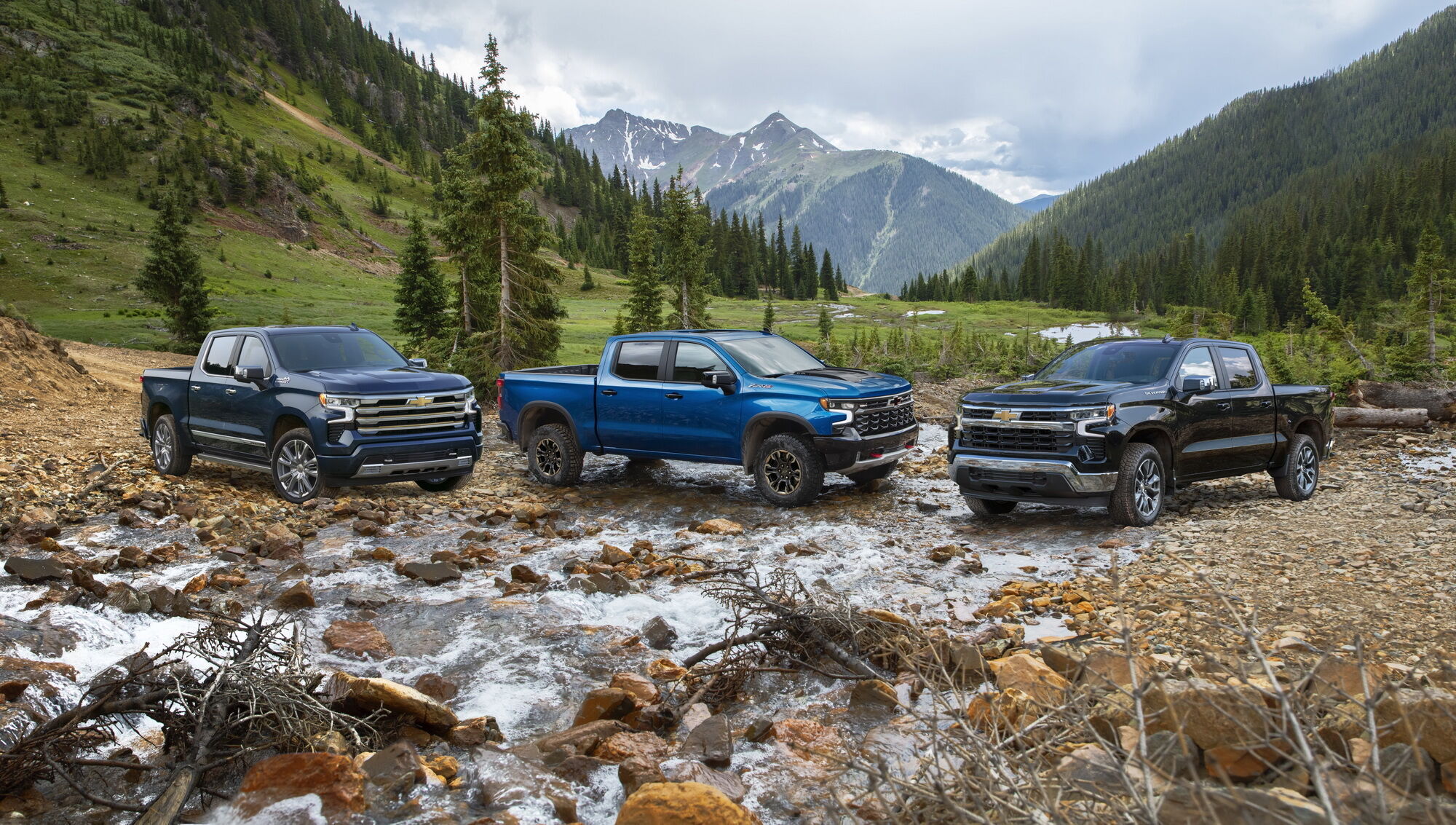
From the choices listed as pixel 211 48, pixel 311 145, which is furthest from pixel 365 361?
pixel 211 48

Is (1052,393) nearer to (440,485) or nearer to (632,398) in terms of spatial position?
(632,398)

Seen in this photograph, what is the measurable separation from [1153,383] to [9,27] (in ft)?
450

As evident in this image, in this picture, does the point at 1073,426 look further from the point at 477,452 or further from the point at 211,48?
the point at 211,48

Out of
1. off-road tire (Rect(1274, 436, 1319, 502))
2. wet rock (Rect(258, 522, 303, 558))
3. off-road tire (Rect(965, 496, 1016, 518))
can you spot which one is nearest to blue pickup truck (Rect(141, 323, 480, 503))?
wet rock (Rect(258, 522, 303, 558))

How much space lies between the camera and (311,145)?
130 meters

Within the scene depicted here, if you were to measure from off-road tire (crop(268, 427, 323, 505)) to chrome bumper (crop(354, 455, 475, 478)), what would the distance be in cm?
62

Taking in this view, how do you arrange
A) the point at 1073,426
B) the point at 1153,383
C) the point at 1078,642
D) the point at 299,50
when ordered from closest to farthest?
the point at 1078,642 → the point at 1073,426 → the point at 1153,383 → the point at 299,50

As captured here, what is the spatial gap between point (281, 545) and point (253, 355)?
3880mm

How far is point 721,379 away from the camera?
10656 mm

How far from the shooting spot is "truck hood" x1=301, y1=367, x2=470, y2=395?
396 inches

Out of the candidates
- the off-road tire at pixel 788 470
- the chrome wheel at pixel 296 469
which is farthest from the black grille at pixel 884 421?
the chrome wheel at pixel 296 469

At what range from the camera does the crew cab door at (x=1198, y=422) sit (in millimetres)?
9273

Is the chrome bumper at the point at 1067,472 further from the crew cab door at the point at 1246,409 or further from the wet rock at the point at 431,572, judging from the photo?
the wet rock at the point at 431,572

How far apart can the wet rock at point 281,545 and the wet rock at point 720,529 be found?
158 inches
